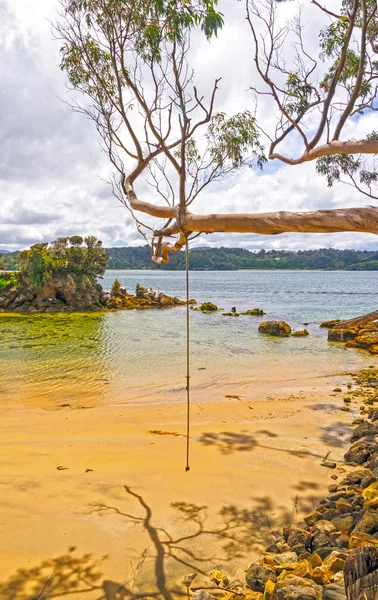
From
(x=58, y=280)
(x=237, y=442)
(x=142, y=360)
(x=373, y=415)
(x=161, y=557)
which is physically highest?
(x=58, y=280)

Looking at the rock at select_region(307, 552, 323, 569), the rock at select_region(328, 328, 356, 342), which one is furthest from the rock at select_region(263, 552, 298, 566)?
the rock at select_region(328, 328, 356, 342)

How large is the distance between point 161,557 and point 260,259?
167 metres

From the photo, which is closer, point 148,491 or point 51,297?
point 148,491

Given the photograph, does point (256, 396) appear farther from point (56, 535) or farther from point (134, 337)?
point (134, 337)

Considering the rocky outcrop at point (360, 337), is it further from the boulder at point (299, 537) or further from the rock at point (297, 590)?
the rock at point (297, 590)

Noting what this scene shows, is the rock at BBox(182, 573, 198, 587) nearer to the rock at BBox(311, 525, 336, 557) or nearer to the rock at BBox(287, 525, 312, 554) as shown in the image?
the rock at BBox(287, 525, 312, 554)

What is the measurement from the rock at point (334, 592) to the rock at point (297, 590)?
40mm

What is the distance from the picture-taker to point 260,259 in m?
167

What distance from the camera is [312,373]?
1405 cm

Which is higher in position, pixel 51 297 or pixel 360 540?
pixel 51 297

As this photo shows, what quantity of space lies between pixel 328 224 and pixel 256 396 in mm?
7965

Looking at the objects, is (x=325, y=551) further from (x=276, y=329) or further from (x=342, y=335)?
(x=276, y=329)

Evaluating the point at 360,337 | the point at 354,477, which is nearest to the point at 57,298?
the point at 360,337

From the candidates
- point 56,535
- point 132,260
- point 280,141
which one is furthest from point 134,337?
point 132,260
